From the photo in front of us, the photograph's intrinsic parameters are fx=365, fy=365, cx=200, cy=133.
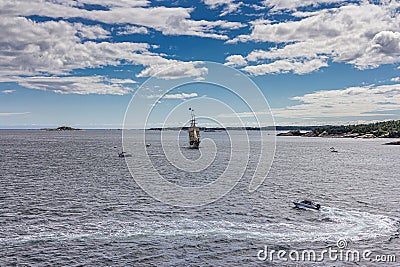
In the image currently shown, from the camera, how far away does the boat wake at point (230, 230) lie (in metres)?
46.2

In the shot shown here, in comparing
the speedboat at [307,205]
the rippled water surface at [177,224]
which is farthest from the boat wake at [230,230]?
the speedboat at [307,205]

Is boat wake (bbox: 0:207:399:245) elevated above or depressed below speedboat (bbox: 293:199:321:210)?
below

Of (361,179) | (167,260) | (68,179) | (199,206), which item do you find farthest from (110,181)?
(361,179)

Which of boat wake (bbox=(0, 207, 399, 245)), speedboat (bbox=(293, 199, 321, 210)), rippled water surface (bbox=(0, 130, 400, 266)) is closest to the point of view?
rippled water surface (bbox=(0, 130, 400, 266))

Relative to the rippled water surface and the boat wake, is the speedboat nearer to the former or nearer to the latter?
the rippled water surface

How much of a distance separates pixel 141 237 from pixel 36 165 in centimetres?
8722

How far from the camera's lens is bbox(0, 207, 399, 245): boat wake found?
151 ft

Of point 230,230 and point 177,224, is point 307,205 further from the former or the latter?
point 177,224

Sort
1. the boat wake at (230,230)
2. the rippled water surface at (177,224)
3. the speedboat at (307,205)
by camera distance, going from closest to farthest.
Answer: the rippled water surface at (177,224) < the boat wake at (230,230) < the speedboat at (307,205)

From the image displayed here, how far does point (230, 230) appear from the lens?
49.6 meters

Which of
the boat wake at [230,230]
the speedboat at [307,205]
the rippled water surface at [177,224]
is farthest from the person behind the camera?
the speedboat at [307,205]

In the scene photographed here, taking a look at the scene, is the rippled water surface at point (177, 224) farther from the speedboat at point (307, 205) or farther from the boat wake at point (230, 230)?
the speedboat at point (307, 205)

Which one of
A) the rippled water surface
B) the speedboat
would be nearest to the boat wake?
the rippled water surface

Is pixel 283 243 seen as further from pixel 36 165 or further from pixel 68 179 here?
pixel 36 165
